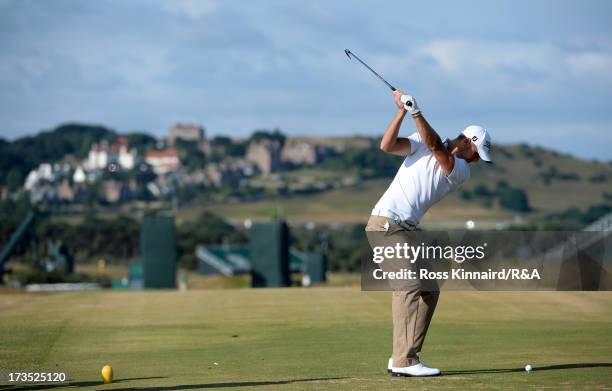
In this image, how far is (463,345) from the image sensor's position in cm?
1298

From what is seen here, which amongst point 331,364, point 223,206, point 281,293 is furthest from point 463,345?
point 223,206

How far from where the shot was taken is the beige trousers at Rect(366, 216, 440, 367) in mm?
10188

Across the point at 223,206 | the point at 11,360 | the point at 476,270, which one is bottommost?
the point at 11,360

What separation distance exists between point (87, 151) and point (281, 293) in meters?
181

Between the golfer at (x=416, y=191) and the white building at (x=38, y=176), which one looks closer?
the golfer at (x=416, y=191)

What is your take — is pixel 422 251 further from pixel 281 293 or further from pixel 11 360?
pixel 281 293

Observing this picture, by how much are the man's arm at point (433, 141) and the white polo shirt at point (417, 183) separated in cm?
9

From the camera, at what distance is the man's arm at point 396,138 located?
9766 mm

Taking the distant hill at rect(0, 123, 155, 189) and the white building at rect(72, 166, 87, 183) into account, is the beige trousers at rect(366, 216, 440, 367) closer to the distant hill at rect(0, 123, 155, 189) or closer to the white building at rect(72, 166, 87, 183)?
the distant hill at rect(0, 123, 155, 189)

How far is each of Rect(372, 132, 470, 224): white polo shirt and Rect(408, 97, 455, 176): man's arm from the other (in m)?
0.09

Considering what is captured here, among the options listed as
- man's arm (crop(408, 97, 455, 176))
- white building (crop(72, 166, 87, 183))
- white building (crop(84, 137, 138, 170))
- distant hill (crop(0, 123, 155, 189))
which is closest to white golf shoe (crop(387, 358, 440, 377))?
man's arm (crop(408, 97, 455, 176))

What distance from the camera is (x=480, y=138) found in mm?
10336

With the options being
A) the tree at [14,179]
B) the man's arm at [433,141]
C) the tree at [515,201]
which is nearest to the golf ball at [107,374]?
the man's arm at [433,141]

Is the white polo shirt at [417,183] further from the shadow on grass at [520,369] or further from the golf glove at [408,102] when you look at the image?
the shadow on grass at [520,369]
